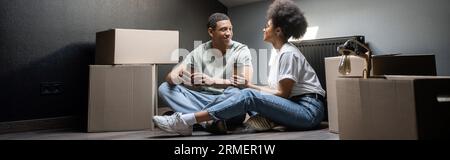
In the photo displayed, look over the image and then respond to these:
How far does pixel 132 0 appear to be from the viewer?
2254 millimetres

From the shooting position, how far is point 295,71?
1532mm

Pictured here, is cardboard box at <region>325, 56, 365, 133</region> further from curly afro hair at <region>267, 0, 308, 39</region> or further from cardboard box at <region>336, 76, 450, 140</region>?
cardboard box at <region>336, 76, 450, 140</region>

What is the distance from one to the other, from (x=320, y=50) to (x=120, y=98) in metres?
1.35

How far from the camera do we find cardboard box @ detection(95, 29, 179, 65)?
69.2 inches

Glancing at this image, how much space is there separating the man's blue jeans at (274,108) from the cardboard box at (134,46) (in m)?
0.59

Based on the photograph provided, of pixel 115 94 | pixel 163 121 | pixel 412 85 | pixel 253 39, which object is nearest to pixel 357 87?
pixel 412 85

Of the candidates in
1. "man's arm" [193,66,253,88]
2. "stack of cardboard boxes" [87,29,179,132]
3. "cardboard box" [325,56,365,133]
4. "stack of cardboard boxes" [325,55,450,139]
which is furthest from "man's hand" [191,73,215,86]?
"stack of cardboard boxes" [325,55,450,139]

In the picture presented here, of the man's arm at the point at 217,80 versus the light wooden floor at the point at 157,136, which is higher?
the man's arm at the point at 217,80

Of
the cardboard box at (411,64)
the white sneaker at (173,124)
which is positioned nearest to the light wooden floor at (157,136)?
the white sneaker at (173,124)

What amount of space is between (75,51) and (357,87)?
5.61ft

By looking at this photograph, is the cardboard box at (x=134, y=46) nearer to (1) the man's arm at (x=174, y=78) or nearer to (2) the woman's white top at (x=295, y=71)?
(1) the man's arm at (x=174, y=78)

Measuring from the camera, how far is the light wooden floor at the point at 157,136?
146 centimetres

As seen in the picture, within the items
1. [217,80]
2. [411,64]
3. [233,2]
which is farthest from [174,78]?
[233,2]
